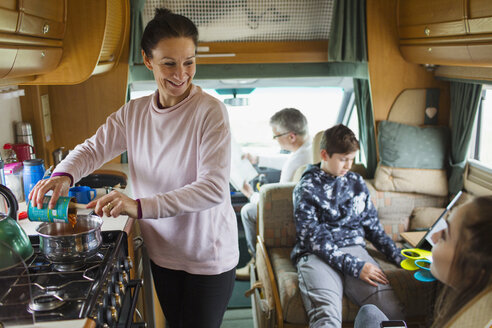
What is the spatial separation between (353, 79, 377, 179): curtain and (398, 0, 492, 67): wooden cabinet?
0.41 m

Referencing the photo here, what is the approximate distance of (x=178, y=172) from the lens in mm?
1576

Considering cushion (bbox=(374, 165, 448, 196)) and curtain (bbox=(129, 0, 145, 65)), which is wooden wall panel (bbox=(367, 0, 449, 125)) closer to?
cushion (bbox=(374, 165, 448, 196))

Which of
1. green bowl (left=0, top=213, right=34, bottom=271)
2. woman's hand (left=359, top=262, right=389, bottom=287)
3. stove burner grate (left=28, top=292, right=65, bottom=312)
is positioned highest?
green bowl (left=0, top=213, right=34, bottom=271)

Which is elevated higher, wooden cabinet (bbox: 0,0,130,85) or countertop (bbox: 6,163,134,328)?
wooden cabinet (bbox: 0,0,130,85)

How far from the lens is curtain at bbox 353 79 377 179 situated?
340cm

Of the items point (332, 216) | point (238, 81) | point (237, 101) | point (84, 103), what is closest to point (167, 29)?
point (332, 216)

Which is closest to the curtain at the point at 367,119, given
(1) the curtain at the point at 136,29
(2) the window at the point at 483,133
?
(2) the window at the point at 483,133

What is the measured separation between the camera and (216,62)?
3.09 metres

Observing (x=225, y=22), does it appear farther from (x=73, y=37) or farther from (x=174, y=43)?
(x=174, y=43)

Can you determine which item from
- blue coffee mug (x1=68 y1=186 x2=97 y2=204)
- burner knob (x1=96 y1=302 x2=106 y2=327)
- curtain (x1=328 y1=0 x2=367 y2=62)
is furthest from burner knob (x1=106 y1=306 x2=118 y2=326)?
curtain (x1=328 y1=0 x2=367 y2=62)

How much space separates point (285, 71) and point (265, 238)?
1.28 meters

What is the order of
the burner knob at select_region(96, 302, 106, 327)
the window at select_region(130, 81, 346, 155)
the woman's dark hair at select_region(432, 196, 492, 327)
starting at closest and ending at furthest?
the woman's dark hair at select_region(432, 196, 492, 327) < the burner knob at select_region(96, 302, 106, 327) < the window at select_region(130, 81, 346, 155)

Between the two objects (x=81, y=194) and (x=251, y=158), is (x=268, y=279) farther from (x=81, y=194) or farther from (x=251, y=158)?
(x=251, y=158)

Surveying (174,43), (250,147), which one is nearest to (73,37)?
(174,43)
